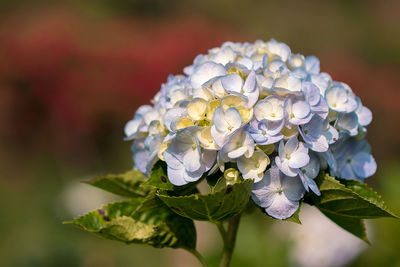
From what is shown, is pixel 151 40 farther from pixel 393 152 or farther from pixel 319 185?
pixel 319 185

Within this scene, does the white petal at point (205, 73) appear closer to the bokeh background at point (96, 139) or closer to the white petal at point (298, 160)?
the white petal at point (298, 160)

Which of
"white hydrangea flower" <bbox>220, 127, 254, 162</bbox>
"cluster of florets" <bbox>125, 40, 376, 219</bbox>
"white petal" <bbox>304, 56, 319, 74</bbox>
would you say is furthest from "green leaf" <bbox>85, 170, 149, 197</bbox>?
"white petal" <bbox>304, 56, 319, 74</bbox>

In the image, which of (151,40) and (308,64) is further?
(151,40)

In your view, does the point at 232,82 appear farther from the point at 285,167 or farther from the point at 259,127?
the point at 285,167

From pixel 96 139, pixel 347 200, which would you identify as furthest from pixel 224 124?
pixel 96 139

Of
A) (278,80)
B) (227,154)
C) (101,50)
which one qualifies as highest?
(278,80)

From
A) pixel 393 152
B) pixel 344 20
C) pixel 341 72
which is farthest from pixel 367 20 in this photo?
pixel 393 152

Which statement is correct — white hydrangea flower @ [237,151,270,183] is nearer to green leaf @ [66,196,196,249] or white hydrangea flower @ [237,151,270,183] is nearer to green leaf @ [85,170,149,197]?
green leaf @ [66,196,196,249]

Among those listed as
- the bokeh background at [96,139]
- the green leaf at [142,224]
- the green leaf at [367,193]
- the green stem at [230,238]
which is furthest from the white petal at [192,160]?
the bokeh background at [96,139]
